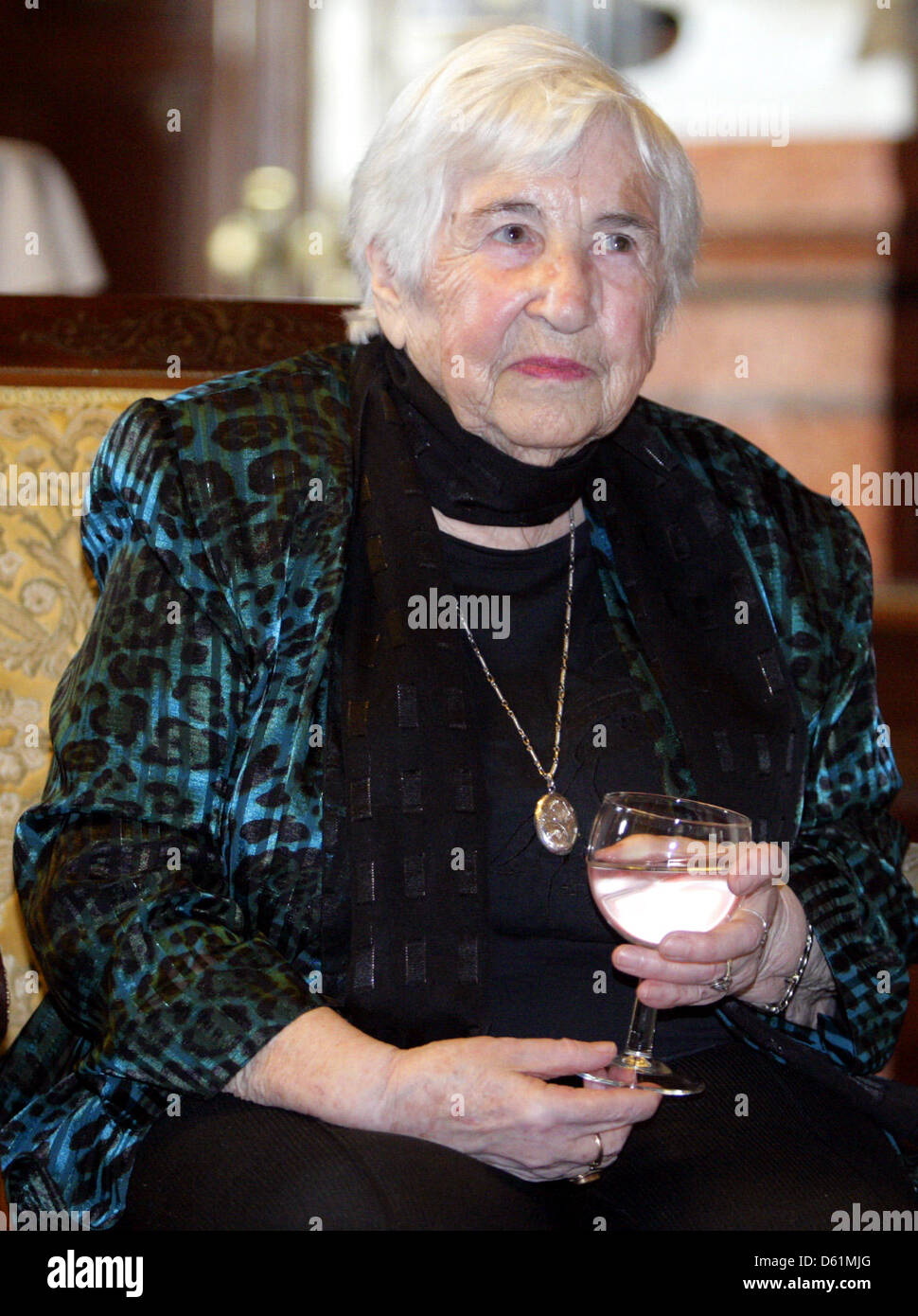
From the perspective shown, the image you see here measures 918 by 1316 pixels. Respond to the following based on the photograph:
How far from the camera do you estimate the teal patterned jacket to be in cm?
114

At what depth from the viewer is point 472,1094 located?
107 centimetres

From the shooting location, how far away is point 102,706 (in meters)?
1.20

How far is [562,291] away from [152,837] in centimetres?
60

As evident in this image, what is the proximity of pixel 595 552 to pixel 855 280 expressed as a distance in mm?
2593

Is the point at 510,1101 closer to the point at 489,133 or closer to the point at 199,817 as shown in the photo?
the point at 199,817

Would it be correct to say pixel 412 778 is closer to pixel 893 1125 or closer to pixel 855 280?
pixel 893 1125

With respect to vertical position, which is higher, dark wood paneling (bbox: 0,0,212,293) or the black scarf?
dark wood paneling (bbox: 0,0,212,293)

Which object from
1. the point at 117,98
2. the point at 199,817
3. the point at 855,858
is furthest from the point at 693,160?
the point at 199,817

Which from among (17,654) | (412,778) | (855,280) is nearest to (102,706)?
(412,778)

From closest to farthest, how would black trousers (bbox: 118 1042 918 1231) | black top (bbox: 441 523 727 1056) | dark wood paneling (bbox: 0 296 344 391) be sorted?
black trousers (bbox: 118 1042 918 1231), black top (bbox: 441 523 727 1056), dark wood paneling (bbox: 0 296 344 391)

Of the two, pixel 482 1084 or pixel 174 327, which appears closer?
pixel 482 1084

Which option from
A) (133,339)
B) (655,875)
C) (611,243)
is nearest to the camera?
(655,875)

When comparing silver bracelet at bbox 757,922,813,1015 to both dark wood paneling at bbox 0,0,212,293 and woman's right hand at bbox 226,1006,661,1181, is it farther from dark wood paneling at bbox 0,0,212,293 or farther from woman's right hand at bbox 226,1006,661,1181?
dark wood paneling at bbox 0,0,212,293

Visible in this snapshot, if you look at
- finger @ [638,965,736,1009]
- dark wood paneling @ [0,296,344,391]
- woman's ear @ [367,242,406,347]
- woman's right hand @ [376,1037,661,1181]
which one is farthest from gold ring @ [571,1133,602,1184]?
dark wood paneling @ [0,296,344,391]
